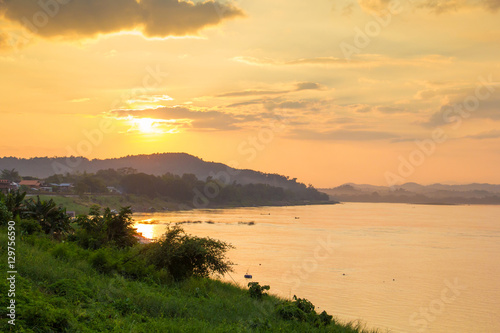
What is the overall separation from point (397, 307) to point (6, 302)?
101 ft

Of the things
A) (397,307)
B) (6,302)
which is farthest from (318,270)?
(6,302)

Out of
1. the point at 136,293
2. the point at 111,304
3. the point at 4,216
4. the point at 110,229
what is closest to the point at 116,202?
the point at 110,229

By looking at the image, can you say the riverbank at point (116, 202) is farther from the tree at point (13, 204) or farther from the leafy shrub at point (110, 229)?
the leafy shrub at point (110, 229)

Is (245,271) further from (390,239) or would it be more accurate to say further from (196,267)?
(390,239)

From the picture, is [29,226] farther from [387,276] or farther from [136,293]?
[387,276]

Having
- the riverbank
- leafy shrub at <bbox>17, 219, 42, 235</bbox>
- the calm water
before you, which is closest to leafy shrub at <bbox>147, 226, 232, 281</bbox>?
leafy shrub at <bbox>17, 219, 42, 235</bbox>

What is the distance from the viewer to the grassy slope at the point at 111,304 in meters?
13.4

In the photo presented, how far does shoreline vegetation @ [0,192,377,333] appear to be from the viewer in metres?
14.2

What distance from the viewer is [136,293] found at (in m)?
19.3

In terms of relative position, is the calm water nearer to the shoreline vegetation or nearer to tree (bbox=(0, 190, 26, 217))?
the shoreline vegetation

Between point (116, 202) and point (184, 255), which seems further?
point (116, 202)

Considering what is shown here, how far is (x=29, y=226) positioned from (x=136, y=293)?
15.2 meters

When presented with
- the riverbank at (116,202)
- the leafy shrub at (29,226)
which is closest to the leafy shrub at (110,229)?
the leafy shrub at (29,226)

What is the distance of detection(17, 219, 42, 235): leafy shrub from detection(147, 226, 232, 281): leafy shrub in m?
9.09
